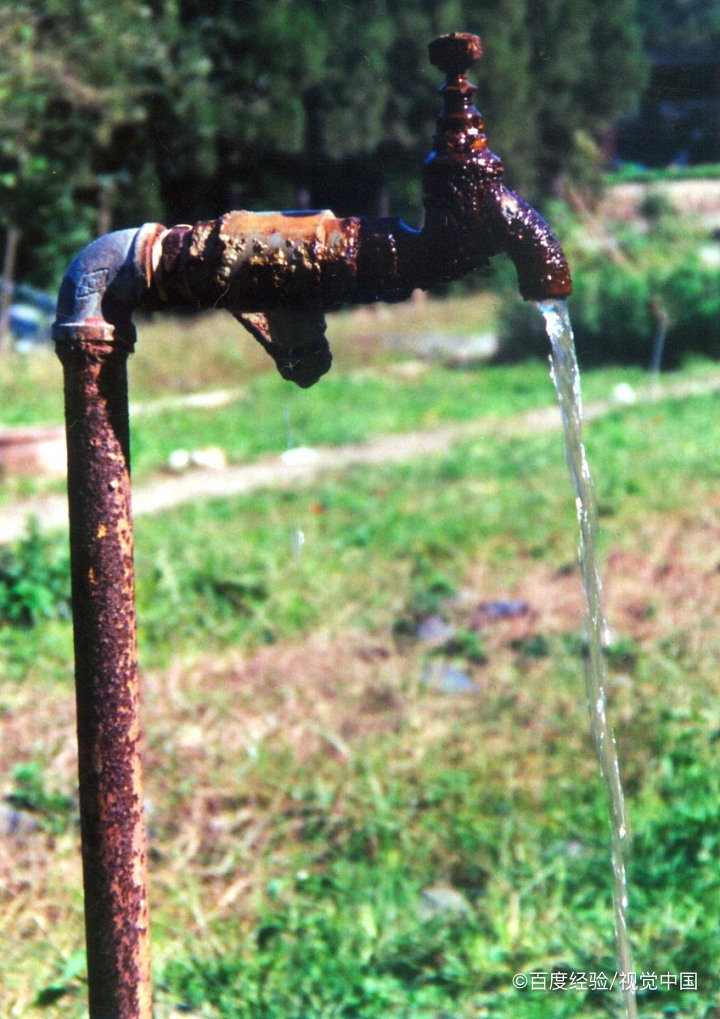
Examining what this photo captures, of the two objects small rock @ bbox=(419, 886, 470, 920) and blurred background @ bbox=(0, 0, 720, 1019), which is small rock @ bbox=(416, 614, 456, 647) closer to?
blurred background @ bbox=(0, 0, 720, 1019)

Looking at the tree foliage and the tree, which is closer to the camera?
the tree

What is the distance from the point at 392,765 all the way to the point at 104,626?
5.42ft

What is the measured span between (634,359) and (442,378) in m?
1.64

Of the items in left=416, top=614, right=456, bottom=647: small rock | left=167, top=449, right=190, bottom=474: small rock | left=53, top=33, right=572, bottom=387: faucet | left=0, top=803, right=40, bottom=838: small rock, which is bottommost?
left=0, top=803, right=40, bottom=838: small rock

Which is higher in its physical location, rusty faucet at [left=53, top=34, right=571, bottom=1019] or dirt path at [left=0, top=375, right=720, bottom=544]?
dirt path at [left=0, top=375, right=720, bottom=544]

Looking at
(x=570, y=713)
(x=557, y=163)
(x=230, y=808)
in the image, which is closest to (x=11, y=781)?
(x=230, y=808)

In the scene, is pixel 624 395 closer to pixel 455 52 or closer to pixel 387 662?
pixel 387 662

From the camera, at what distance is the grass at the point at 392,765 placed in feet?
6.89

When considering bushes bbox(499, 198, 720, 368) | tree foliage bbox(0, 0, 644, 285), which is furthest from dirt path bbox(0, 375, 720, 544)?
tree foliage bbox(0, 0, 644, 285)

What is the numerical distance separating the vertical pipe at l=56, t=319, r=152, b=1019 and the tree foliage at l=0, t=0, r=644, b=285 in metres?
8.15

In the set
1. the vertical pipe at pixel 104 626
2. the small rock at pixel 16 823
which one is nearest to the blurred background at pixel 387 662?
the small rock at pixel 16 823

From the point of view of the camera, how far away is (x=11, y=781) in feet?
9.09

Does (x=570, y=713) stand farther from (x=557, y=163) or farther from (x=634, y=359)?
(x=557, y=163)

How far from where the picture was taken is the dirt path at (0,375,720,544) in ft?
17.7
